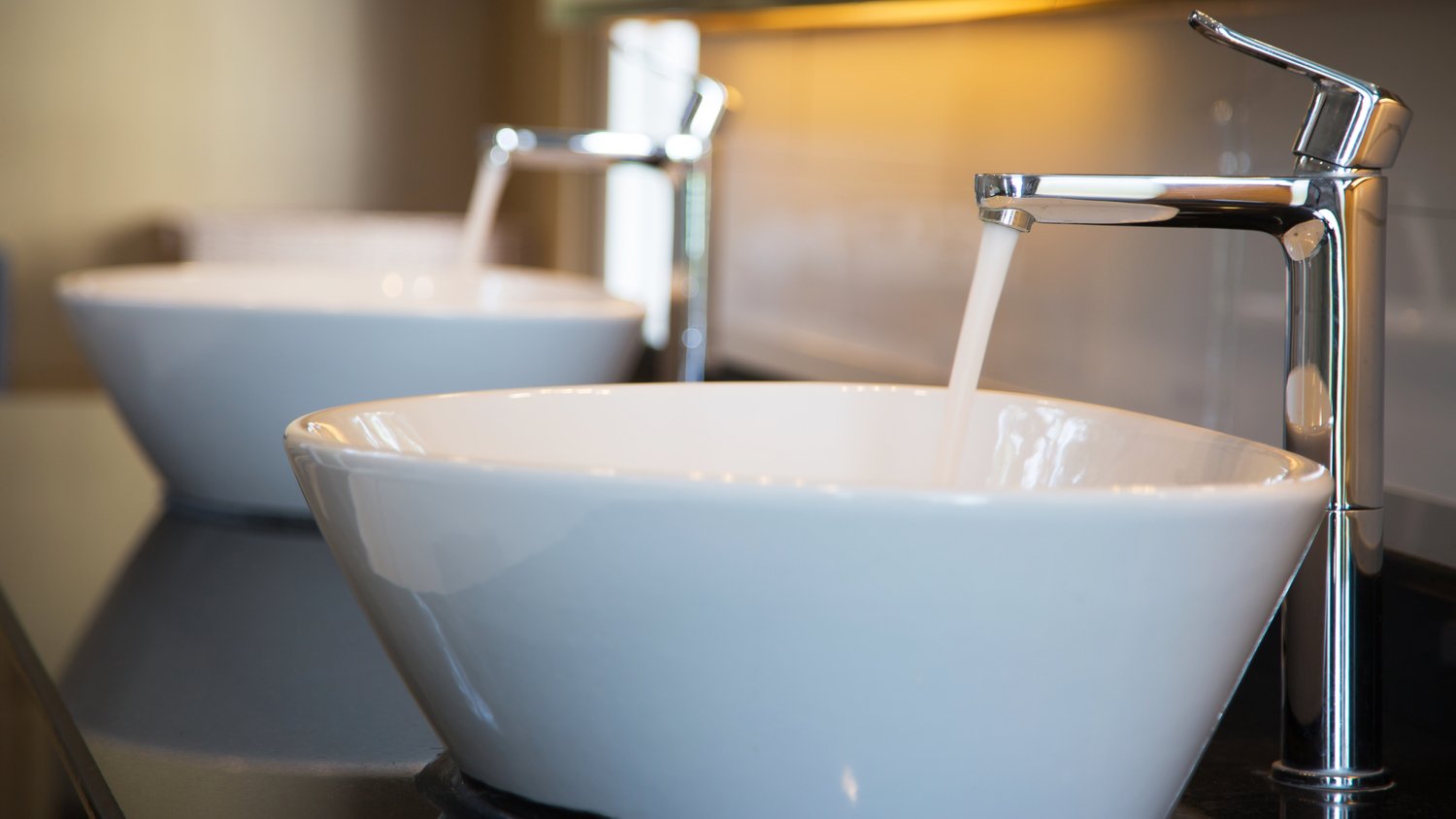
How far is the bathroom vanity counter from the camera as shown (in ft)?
1.79

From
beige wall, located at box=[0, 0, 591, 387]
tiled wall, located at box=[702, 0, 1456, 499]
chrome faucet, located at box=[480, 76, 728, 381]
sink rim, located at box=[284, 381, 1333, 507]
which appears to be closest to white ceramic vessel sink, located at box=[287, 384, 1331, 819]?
sink rim, located at box=[284, 381, 1333, 507]

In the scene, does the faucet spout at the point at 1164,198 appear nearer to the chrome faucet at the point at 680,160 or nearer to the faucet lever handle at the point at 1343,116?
the faucet lever handle at the point at 1343,116

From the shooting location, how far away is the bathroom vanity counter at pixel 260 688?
0.54 metres

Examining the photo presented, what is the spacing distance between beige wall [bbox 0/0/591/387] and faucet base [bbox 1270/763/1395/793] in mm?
3253

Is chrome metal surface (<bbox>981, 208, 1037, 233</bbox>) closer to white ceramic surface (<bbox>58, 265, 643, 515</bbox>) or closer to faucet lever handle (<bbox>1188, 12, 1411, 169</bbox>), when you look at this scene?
faucet lever handle (<bbox>1188, 12, 1411, 169</bbox>)

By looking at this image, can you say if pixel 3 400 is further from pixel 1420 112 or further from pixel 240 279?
pixel 1420 112

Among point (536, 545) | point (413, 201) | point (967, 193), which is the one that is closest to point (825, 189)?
point (967, 193)

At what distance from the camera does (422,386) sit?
100 cm

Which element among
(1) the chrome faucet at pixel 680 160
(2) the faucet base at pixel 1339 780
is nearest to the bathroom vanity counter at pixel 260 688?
(2) the faucet base at pixel 1339 780

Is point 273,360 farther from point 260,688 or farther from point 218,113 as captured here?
point 218,113

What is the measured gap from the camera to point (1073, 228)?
1173 mm

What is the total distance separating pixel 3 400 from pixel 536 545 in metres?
1.28

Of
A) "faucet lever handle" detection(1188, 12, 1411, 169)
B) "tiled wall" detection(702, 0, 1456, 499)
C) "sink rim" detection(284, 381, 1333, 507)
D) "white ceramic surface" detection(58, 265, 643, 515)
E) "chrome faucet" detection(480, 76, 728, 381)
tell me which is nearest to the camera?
"sink rim" detection(284, 381, 1333, 507)

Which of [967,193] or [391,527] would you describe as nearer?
[391,527]
